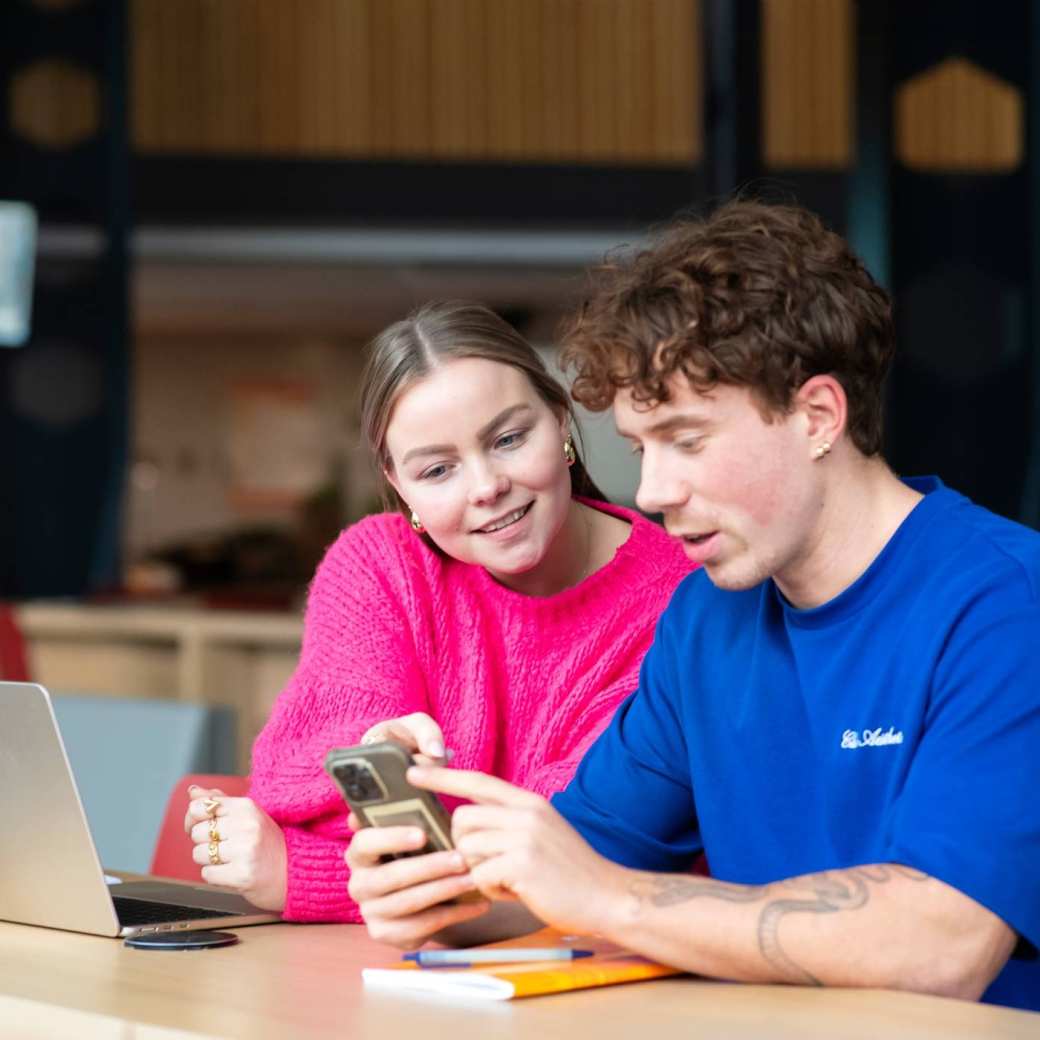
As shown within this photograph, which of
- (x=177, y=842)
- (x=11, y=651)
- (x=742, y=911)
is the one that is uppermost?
(x=742, y=911)

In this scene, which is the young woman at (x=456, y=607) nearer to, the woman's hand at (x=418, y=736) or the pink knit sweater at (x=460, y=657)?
the pink knit sweater at (x=460, y=657)

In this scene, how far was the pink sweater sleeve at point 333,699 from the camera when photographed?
6.29 feet

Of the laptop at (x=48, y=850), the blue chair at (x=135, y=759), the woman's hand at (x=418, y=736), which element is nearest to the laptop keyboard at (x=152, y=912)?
the laptop at (x=48, y=850)

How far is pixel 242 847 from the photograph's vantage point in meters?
1.90

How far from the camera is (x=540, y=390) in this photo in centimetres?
207

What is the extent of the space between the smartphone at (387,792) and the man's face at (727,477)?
338 millimetres

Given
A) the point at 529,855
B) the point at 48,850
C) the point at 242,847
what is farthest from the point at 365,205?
the point at 529,855

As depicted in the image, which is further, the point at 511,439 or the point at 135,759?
the point at 135,759

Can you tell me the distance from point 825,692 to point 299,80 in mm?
10504

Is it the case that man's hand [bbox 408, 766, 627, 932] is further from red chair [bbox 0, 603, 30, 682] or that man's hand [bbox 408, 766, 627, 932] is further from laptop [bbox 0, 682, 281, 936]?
red chair [bbox 0, 603, 30, 682]

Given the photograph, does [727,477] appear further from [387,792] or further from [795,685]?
[387,792]

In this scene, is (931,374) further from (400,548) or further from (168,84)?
(168,84)

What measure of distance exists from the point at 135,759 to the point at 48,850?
34.3 inches

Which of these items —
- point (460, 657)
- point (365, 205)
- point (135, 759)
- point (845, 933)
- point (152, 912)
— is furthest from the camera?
point (365, 205)
